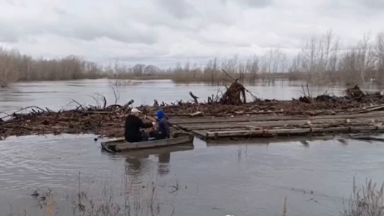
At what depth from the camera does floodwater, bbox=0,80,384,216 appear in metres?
8.84

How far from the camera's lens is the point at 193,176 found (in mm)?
11148

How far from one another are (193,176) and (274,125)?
9087 mm

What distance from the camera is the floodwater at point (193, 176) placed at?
8836mm

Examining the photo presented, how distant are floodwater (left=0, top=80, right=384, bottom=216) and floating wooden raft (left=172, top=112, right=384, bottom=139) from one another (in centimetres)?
118

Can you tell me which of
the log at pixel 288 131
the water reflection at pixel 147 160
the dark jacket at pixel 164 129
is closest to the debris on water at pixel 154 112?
the log at pixel 288 131

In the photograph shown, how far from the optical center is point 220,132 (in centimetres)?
1667

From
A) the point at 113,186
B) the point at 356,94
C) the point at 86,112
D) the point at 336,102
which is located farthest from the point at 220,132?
the point at 356,94

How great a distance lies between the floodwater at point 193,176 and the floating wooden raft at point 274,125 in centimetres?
118

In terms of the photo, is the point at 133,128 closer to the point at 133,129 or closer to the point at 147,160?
the point at 133,129

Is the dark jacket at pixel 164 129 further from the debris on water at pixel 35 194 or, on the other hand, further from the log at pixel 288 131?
the debris on water at pixel 35 194

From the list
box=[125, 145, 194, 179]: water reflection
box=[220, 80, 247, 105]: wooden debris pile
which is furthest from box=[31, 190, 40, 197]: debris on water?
box=[220, 80, 247, 105]: wooden debris pile

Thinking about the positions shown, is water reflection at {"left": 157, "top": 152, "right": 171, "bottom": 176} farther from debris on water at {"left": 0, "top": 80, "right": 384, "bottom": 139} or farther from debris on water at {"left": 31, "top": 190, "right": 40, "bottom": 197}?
debris on water at {"left": 0, "top": 80, "right": 384, "bottom": 139}

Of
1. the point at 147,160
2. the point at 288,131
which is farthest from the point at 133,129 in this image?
the point at 288,131

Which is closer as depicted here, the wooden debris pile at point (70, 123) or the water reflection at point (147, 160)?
the water reflection at point (147, 160)
